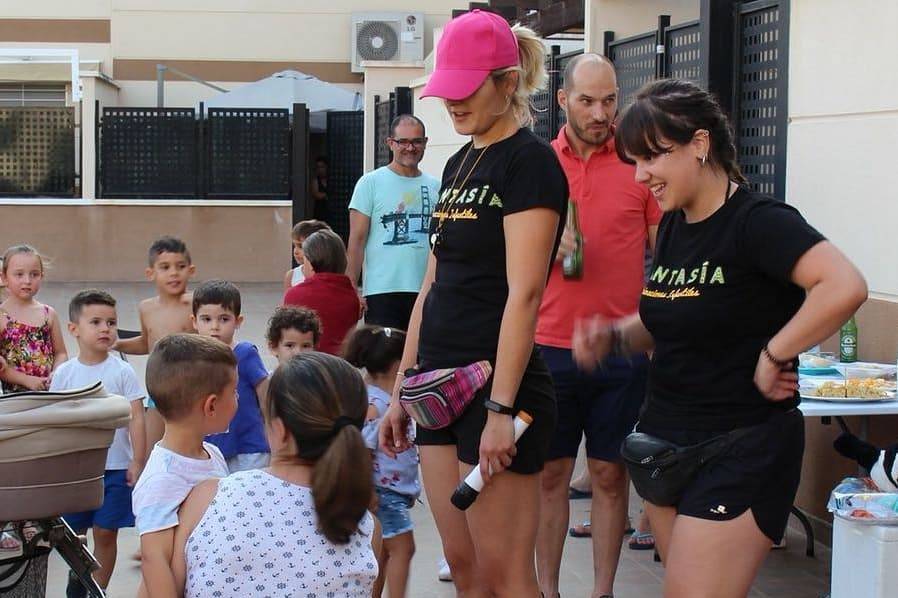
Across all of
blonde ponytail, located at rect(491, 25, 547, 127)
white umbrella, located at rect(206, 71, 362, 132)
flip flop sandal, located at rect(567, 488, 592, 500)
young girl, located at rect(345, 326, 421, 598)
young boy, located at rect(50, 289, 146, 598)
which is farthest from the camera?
white umbrella, located at rect(206, 71, 362, 132)

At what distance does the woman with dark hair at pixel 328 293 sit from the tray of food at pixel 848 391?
81.9 inches

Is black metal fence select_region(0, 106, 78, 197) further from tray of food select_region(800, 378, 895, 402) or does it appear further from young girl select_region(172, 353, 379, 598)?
young girl select_region(172, 353, 379, 598)

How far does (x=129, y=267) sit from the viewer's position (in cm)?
1803

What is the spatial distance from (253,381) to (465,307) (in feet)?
5.80

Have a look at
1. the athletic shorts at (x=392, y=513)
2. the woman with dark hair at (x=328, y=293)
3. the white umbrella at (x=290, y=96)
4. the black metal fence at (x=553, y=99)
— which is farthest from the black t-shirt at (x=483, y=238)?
the white umbrella at (x=290, y=96)

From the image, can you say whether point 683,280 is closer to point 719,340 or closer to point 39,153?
point 719,340

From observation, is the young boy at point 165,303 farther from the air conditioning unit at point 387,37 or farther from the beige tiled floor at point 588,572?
the air conditioning unit at point 387,37

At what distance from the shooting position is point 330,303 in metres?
5.88

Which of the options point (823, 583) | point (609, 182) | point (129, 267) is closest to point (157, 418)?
point (609, 182)

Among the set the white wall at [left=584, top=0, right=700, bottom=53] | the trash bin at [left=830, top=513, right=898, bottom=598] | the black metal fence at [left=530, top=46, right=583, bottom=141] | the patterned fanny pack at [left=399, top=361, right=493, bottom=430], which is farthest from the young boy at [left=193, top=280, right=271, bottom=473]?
the white wall at [left=584, top=0, right=700, bottom=53]

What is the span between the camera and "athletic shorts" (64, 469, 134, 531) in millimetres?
4938

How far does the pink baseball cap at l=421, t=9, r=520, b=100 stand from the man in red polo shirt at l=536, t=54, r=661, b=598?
4.73ft

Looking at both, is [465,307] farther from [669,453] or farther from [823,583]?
[823,583]

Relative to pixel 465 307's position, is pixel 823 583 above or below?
below
